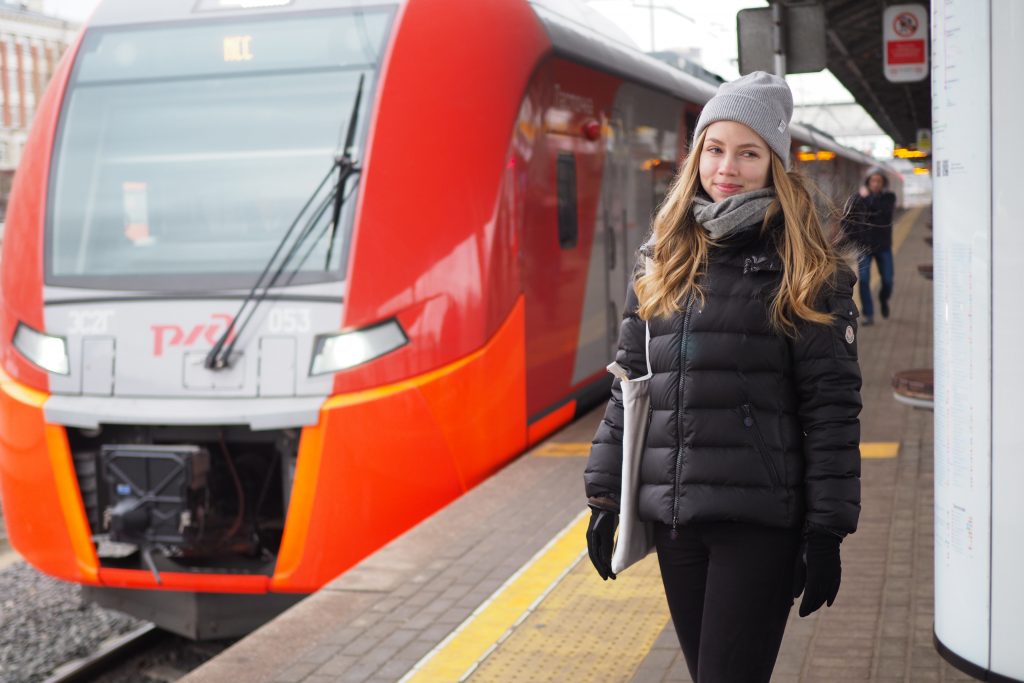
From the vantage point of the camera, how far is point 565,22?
7613mm

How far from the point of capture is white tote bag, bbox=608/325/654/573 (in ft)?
8.59

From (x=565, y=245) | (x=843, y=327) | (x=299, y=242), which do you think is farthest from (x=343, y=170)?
(x=843, y=327)

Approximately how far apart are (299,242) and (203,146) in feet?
2.29

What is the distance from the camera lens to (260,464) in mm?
5746

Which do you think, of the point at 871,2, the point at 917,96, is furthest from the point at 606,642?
the point at 917,96

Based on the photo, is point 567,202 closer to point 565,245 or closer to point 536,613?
point 565,245

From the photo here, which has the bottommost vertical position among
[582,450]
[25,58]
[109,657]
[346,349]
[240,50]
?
[109,657]

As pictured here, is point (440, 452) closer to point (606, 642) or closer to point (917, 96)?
point (606, 642)

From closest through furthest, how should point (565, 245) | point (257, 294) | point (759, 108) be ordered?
point (759, 108)
point (257, 294)
point (565, 245)

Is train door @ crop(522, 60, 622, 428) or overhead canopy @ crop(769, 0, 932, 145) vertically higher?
overhead canopy @ crop(769, 0, 932, 145)

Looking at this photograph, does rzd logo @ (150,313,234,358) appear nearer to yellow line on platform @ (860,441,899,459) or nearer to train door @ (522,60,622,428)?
train door @ (522,60,622,428)

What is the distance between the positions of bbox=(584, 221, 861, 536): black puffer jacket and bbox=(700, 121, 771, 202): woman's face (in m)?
0.10

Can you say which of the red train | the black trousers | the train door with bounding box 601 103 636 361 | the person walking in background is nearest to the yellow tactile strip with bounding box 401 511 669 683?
the red train

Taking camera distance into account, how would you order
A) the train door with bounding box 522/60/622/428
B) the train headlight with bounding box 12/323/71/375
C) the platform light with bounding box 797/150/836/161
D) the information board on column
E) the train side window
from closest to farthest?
the information board on column < the train headlight with bounding box 12/323/71/375 < the train door with bounding box 522/60/622/428 < the train side window < the platform light with bounding box 797/150/836/161
